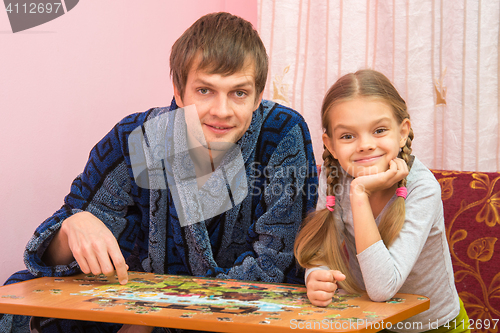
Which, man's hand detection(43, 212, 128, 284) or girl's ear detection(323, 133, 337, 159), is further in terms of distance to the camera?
girl's ear detection(323, 133, 337, 159)

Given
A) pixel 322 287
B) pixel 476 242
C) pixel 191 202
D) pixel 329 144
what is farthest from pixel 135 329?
pixel 476 242

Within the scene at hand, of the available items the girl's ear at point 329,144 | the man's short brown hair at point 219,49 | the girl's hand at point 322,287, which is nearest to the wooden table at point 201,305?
the girl's hand at point 322,287

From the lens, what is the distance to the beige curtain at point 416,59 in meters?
1.61

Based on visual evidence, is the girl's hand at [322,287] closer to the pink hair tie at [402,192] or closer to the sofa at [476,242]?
the pink hair tie at [402,192]

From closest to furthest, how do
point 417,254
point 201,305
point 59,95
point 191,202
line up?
point 201,305 → point 417,254 → point 191,202 → point 59,95

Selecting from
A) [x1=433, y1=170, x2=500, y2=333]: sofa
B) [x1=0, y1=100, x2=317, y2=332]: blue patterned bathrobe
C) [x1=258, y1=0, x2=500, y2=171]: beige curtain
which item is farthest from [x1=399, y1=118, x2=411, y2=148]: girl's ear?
[x1=258, y1=0, x2=500, y2=171]: beige curtain

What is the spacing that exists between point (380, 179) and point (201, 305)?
487 mm

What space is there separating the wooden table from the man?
0.64 ft

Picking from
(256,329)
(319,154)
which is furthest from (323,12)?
(256,329)

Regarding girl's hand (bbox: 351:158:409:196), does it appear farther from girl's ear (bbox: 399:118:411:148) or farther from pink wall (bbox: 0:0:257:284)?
pink wall (bbox: 0:0:257:284)

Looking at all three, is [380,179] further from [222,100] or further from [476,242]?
[476,242]

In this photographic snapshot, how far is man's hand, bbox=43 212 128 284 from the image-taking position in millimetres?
992

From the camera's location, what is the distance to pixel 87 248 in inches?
39.8

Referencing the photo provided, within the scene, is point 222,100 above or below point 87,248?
above
